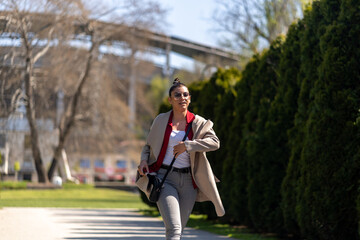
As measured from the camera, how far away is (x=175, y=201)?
7.08m

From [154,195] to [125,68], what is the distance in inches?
1343

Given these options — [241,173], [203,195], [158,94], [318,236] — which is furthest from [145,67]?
[158,94]

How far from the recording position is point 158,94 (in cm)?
8275

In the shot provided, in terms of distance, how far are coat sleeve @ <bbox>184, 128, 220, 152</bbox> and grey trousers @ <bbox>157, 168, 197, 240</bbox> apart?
0.36 metres

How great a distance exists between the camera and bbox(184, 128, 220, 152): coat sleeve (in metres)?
7.07

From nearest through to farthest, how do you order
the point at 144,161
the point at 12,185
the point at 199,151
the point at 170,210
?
the point at 170,210 < the point at 199,151 < the point at 144,161 < the point at 12,185

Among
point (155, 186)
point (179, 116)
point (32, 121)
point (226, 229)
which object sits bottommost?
point (226, 229)

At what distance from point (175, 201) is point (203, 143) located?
2.01 feet

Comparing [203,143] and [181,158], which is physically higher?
[203,143]

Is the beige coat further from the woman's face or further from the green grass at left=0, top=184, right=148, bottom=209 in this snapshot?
the green grass at left=0, top=184, right=148, bottom=209

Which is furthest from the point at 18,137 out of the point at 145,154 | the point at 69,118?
the point at 145,154

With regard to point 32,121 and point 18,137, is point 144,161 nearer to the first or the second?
point 18,137

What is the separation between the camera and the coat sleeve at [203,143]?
7066 millimetres

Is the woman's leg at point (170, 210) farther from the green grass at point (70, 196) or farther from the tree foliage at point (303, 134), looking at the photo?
the green grass at point (70, 196)
